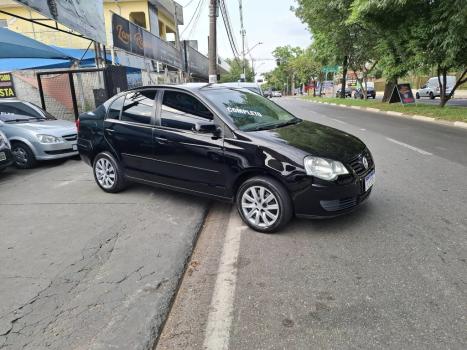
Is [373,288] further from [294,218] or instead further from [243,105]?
[243,105]

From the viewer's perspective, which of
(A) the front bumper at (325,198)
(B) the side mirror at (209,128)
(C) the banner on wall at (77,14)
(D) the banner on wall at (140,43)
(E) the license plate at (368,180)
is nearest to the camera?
(A) the front bumper at (325,198)

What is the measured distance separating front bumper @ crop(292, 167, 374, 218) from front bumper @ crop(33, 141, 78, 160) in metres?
6.22

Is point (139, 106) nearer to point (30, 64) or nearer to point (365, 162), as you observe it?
point (365, 162)

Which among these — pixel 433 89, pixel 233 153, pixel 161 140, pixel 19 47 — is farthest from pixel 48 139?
pixel 433 89

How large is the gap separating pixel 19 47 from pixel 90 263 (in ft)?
32.5

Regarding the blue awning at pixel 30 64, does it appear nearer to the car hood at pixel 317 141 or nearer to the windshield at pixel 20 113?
the windshield at pixel 20 113

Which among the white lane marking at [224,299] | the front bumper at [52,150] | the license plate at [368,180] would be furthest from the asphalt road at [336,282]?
the front bumper at [52,150]

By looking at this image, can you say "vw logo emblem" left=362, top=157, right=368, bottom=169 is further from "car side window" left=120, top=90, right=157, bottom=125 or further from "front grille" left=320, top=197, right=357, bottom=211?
"car side window" left=120, top=90, right=157, bottom=125

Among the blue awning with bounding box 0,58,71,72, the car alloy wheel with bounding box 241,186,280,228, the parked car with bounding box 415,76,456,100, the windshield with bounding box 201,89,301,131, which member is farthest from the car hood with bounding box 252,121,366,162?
the parked car with bounding box 415,76,456,100

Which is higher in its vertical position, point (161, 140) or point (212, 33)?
point (212, 33)

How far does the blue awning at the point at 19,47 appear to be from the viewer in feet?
35.0

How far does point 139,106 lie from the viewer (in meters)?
5.28

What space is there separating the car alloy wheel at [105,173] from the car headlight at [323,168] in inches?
125

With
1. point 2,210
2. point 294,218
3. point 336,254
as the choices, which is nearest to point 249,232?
point 294,218
